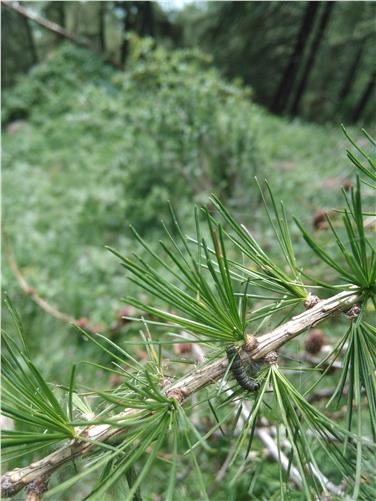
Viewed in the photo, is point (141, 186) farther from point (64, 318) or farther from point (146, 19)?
point (146, 19)

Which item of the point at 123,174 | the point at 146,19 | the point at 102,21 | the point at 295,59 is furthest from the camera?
the point at 102,21

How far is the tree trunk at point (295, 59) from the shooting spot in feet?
17.7

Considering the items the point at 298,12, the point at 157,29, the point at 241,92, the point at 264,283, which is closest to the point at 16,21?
the point at 157,29

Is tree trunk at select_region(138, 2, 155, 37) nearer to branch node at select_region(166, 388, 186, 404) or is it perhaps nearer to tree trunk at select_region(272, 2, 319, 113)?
tree trunk at select_region(272, 2, 319, 113)

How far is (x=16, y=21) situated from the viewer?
543 cm

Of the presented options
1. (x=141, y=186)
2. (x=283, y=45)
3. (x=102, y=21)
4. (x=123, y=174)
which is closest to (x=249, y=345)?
(x=141, y=186)

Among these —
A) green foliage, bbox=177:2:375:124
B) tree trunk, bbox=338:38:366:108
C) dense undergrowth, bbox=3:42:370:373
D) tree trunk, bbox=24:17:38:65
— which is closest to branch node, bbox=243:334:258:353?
dense undergrowth, bbox=3:42:370:373

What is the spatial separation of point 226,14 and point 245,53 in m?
1.02

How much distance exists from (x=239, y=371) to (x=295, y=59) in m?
6.68

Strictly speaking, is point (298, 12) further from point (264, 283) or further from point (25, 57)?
point (264, 283)

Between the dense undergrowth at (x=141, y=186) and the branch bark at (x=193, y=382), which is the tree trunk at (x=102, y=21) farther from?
the branch bark at (x=193, y=382)

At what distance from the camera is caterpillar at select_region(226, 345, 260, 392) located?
34cm

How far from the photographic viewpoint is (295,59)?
618cm

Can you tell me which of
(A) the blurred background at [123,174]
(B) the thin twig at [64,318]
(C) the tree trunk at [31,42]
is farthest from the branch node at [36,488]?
(C) the tree trunk at [31,42]
